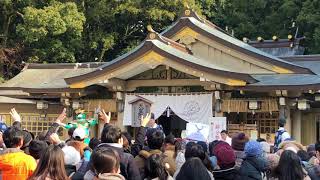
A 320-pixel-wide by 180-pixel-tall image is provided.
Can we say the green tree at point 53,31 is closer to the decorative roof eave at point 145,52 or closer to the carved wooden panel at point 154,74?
the decorative roof eave at point 145,52

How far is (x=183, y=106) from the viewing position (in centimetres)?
1520

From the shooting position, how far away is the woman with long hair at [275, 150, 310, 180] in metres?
4.55

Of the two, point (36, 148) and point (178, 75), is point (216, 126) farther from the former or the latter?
point (36, 148)

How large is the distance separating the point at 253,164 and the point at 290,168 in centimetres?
96

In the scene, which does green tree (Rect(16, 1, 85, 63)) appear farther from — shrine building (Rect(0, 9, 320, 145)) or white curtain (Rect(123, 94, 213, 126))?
white curtain (Rect(123, 94, 213, 126))

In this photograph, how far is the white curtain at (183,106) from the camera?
14883 mm

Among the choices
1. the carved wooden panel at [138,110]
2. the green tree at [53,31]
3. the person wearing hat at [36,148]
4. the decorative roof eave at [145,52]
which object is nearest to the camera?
the person wearing hat at [36,148]

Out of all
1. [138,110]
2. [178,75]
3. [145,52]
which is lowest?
[138,110]

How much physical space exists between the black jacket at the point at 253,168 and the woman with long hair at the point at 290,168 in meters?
0.81

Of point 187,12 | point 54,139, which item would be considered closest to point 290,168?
point 54,139

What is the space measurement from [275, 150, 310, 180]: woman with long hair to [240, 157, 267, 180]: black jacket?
32.0 inches

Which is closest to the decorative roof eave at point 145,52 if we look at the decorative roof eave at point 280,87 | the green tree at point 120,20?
the decorative roof eave at point 280,87

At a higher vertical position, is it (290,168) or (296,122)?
(296,122)

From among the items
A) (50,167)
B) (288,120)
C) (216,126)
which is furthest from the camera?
(288,120)
